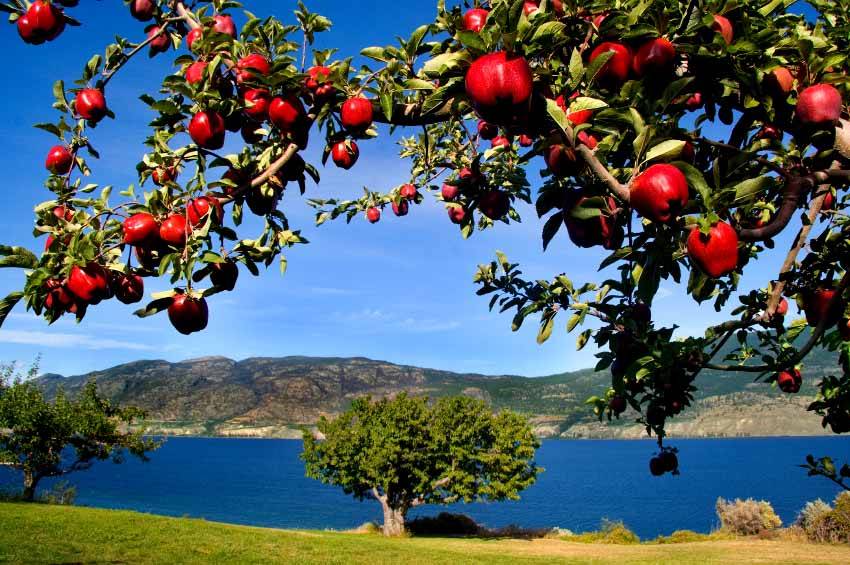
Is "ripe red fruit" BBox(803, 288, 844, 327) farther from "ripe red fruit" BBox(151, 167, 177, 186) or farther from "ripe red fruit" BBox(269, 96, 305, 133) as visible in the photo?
"ripe red fruit" BBox(151, 167, 177, 186)

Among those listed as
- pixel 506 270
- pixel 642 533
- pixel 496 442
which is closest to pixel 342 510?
pixel 642 533

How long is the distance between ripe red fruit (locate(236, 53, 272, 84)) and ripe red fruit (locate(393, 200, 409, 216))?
8.68 ft

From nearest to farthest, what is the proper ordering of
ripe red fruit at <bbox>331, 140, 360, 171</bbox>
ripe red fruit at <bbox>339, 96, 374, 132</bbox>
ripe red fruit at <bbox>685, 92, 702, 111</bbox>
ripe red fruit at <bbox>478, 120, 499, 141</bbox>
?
ripe red fruit at <bbox>339, 96, 374, 132</bbox> → ripe red fruit at <bbox>331, 140, 360, 171</bbox> → ripe red fruit at <bbox>685, 92, 702, 111</bbox> → ripe red fruit at <bbox>478, 120, 499, 141</bbox>

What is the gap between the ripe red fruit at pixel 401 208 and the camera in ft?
16.2

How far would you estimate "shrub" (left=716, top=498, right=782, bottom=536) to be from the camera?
36938 mm

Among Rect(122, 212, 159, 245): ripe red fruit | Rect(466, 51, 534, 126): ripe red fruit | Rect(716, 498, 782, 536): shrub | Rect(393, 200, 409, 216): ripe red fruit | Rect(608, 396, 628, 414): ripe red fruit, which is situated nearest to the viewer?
Rect(466, 51, 534, 126): ripe red fruit

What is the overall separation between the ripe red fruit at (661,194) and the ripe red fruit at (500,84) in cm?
46

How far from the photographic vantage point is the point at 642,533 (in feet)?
268

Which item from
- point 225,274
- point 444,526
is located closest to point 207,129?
point 225,274

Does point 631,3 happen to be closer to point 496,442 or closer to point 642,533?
point 496,442

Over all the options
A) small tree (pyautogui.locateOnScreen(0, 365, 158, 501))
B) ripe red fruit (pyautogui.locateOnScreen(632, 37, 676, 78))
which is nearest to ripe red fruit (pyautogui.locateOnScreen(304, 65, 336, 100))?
ripe red fruit (pyautogui.locateOnScreen(632, 37, 676, 78))

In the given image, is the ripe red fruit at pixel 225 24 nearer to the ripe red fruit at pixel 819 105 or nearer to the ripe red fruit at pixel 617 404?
the ripe red fruit at pixel 819 105

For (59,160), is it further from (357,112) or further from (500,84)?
(500,84)

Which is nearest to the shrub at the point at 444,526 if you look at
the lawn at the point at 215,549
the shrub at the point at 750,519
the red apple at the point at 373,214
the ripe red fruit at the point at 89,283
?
the lawn at the point at 215,549
